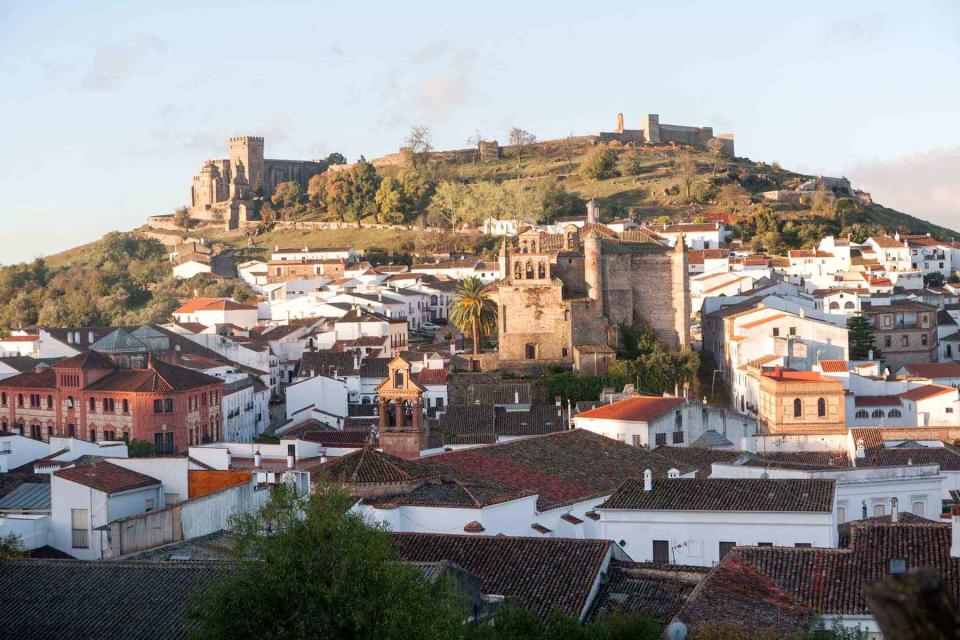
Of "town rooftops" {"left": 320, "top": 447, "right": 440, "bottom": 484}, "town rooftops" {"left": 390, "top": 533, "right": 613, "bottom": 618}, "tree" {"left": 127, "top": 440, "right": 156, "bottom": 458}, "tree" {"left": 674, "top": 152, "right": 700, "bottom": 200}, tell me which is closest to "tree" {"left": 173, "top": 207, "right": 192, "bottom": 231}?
"tree" {"left": 674, "top": 152, "right": 700, "bottom": 200}

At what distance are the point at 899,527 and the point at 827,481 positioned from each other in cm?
477

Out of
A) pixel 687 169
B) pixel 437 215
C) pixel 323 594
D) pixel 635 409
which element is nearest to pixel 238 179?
pixel 437 215

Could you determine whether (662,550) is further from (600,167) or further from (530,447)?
(600,167)

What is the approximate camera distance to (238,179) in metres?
110

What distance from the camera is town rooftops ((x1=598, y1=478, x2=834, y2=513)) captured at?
21.6 metres

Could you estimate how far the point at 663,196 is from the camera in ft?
298

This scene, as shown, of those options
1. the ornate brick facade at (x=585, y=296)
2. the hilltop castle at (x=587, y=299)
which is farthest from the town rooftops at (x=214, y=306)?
the hilltop castle at (x=587, y=299)

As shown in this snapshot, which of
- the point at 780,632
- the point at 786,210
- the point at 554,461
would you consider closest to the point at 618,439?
the point at 554,461

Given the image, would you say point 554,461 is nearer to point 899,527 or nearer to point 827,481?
point 827,481

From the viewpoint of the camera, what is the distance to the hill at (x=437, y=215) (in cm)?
7956

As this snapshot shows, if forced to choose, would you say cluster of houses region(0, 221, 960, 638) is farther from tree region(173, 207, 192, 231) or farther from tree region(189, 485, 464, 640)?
tree region(173, 207, 192, 231)

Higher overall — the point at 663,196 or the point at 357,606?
the point at 663,196

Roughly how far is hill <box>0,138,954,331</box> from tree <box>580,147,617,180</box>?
93 millimetres

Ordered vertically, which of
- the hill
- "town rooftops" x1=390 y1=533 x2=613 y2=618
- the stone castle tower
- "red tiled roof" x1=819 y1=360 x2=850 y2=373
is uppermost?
the stone castle tower
